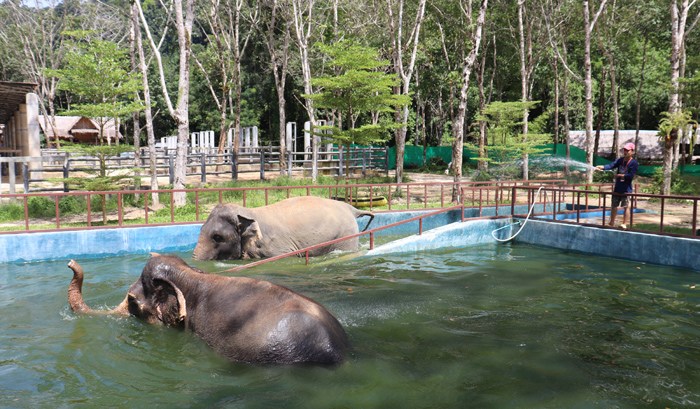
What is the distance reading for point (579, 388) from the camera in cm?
567

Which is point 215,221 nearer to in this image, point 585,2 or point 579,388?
point 579,388

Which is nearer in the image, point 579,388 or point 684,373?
point 579,388

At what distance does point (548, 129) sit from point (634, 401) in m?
44.6

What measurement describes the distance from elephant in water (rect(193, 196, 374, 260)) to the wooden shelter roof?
14.1m

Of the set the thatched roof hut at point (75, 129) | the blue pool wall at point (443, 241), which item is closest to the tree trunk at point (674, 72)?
the blue pool wall at point (443, 241)

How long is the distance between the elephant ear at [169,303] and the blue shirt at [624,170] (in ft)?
32.5

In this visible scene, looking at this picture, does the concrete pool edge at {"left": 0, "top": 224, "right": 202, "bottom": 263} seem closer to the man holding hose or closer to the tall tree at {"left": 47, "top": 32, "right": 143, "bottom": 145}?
the tall tree at {"left": 47, "top": 32, "right": 143, "bottom": 145}

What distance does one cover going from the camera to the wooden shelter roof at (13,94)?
2097cm

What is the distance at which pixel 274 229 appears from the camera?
38.2 feet

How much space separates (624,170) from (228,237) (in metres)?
8.58

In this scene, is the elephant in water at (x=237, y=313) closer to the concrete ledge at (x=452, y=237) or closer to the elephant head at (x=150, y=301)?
the elephant head at (x=150, y=301)

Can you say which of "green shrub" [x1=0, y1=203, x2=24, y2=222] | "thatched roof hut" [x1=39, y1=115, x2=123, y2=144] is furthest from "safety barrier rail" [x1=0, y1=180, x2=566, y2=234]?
"thatched roof hut" [x1=39, y1=115, x2=123, y2=144]

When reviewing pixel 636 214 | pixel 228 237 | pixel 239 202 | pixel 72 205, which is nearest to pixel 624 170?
pixel 636 214

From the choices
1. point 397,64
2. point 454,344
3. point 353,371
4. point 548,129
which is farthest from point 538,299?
point 548,129
